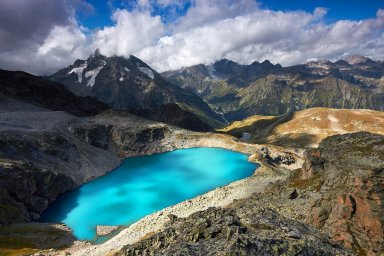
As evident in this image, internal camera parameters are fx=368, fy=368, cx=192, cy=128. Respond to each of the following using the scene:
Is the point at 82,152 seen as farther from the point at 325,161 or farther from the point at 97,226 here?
the point at 325,161

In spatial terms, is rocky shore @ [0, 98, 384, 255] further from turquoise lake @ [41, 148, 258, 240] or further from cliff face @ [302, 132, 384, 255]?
turquoise lake @ [41, 148, 258, 240]

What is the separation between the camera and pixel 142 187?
98500mm

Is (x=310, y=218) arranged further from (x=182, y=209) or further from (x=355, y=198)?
(x=182, y=209)

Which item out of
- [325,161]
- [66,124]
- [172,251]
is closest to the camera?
[172,251]

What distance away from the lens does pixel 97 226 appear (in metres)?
70.8

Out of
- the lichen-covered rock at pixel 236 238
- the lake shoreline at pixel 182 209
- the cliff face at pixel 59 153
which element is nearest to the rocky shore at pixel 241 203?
the lichen-covered rock at pixel 236 238

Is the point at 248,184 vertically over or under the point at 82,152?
under

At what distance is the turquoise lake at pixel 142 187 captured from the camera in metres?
77.1

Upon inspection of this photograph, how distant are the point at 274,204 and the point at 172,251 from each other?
25730mm

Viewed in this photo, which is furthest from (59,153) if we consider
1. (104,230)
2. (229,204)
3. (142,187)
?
(229,204)

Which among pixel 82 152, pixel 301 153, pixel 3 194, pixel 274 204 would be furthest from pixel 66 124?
pixel 274 204

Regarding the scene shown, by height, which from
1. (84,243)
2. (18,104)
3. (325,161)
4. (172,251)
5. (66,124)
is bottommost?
(84,243)

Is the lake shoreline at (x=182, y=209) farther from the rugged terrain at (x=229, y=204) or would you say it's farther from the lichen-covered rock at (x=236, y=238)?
the lichen-covered rock at (x=236, y=238)

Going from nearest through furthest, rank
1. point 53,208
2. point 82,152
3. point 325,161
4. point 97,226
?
point 325,161 < point 97,226 < point 53,208 < point 82,152
